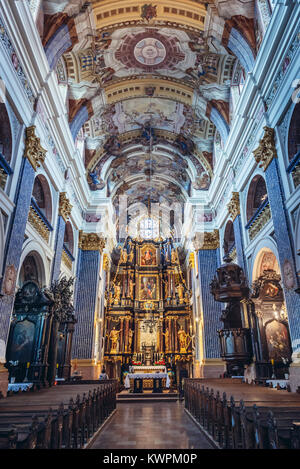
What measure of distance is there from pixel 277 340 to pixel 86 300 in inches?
311

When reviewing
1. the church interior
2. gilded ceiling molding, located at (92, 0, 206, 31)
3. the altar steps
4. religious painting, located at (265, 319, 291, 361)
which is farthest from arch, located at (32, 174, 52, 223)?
religious painting, located at (265, 319, 291, 361)

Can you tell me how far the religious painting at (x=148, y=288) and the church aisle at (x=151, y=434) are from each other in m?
13.4

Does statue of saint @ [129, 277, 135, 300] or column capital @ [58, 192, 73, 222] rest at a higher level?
column capital @ [58, 192, 73, 222]

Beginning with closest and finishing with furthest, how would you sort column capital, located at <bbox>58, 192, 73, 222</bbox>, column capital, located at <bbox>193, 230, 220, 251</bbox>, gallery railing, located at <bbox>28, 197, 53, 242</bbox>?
1. gallery railing, located at <bbox>28, 197, 53, 242</bbox>
2. column capital, located at <bbox>58, 192, 73, 222</bbox>
3. column capital, located at <bbox>193, 230, 220, 251</bbox>

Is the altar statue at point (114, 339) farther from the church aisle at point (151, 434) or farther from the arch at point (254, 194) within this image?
the arch at point (254, 194)

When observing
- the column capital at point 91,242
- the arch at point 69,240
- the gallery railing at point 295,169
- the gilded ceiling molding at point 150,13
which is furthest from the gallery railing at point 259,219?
the arch at point 69,240

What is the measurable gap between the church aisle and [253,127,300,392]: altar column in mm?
2387

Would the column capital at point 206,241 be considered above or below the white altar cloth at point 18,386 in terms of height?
above

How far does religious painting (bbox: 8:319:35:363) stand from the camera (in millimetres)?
7859

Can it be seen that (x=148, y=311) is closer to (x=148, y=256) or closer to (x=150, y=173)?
(x=148, y=256)

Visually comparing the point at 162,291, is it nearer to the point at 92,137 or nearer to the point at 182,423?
the point at 92,137

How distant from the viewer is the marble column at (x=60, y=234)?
32.9ft

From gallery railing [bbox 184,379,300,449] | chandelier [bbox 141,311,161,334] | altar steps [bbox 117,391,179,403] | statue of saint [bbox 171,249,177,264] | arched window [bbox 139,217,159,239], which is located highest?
arched window [bbox 139,217,159,239]

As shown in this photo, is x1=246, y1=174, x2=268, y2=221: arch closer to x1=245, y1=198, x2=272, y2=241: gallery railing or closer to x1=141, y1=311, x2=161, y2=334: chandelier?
x1=245, y1=198, x2=272, y2=241: gallery railing
